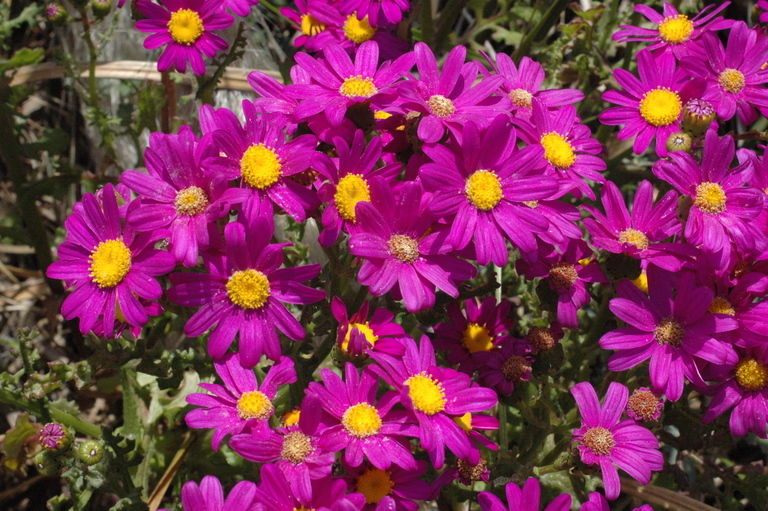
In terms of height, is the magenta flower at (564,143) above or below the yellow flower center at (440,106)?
below

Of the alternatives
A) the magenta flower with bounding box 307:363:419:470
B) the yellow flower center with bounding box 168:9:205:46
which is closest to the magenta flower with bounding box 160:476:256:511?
the magenta flower with bounding box 307:363:419:470

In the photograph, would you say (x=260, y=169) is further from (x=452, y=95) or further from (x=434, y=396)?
(x=434, y=396)

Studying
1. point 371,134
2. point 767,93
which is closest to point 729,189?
point 767,93

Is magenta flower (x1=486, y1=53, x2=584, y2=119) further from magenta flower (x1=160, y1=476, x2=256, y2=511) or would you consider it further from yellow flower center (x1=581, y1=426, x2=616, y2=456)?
magenta flower (x1=160, y1=476, x2=256, y2=511)

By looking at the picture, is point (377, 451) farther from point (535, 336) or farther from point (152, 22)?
→ point (152, 22)

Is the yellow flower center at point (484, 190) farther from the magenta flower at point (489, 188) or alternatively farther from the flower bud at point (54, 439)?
the flower bud at point (54, 439)

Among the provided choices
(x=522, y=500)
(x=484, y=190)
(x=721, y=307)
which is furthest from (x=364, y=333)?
(x=721, y=307)

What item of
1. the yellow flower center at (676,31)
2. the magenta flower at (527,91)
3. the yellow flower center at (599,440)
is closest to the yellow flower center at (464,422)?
the yellow flower center at (599,440)
